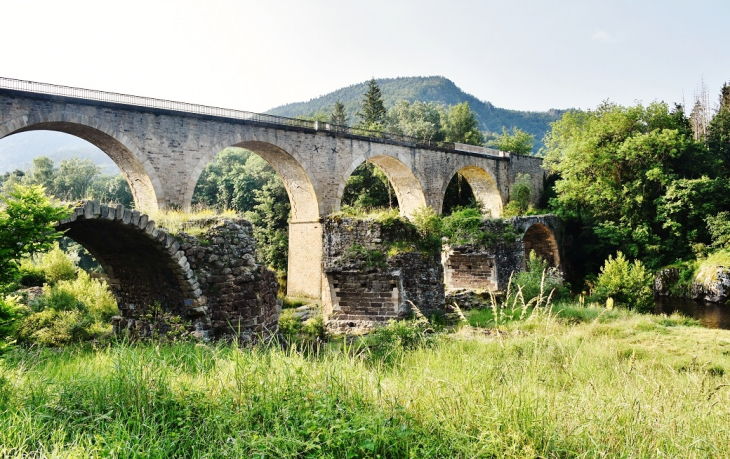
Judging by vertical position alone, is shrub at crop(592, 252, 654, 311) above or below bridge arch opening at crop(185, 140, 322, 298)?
below

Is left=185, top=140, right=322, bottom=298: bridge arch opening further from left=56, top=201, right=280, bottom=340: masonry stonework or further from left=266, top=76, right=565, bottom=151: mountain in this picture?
left=266, top=76, right=565, bottom=151: mountain

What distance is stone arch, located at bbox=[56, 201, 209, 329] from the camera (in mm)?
6711

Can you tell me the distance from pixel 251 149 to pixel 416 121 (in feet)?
74.6

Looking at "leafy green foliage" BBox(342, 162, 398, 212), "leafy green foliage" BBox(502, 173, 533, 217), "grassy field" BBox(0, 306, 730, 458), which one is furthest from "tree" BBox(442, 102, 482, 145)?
"grassy field" BBox(0, 306, 730, 458)

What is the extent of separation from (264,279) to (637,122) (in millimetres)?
23219

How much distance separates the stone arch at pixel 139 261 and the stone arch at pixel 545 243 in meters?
19.7

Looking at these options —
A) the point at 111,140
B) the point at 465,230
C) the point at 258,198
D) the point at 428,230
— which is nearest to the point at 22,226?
the point at 428,230

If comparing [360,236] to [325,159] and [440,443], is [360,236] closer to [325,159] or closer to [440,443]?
[440,443]

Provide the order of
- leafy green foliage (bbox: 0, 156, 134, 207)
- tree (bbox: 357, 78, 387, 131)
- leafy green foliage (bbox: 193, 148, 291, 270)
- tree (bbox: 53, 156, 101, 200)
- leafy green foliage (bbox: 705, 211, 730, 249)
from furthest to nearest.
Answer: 1. tree (bbox: 357, 78, 387, 131)
2. tree (bbox: 53, 156, 101, 200)
3. leafy green foliage (bbox: 0, 156, 134, 207)
4. leafy green foliage (bbox: 193, 148, 291, 270)
5. leafy green foliage (bbox: 705, 211, 730, 249)

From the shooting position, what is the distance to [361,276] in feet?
31.3

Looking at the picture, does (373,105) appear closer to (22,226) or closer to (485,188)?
(485,188)

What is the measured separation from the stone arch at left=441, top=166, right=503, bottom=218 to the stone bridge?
1.11 ft

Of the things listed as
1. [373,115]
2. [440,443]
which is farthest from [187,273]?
[373,115]

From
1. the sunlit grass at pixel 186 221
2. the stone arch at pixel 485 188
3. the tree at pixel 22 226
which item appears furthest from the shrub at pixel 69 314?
the stone arch at pixel 485 188
